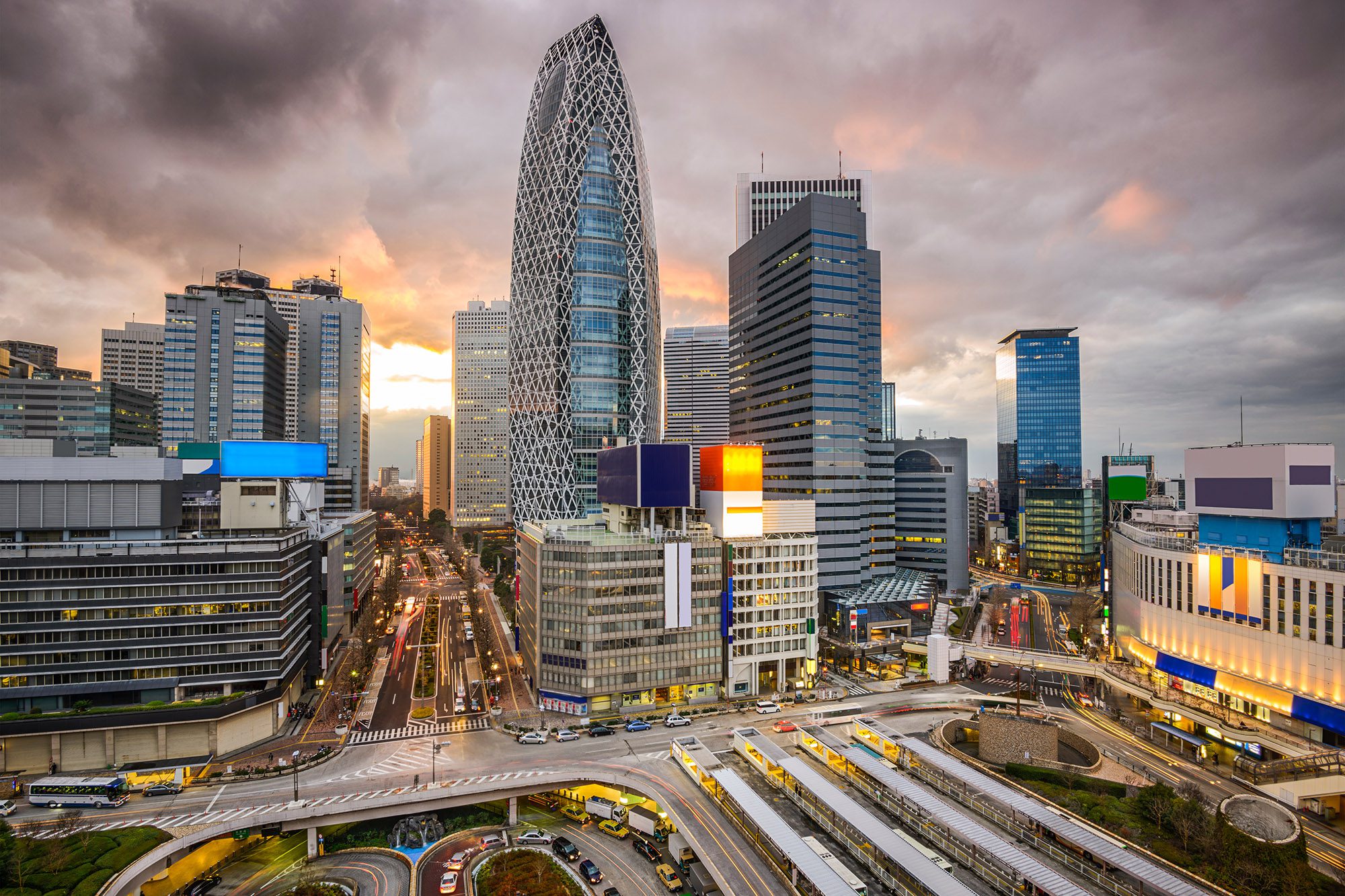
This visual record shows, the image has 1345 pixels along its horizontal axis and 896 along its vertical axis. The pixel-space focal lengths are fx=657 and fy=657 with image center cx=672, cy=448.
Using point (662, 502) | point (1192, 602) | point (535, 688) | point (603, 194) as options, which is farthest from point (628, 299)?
point (1192, 602)

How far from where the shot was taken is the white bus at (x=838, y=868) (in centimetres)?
4166

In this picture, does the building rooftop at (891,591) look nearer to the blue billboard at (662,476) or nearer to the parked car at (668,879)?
the blue billboard at (662,476)

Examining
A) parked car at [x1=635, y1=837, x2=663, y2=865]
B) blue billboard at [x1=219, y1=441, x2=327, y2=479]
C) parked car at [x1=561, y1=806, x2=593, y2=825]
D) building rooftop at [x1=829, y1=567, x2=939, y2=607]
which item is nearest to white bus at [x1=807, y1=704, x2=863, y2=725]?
parked car at [x1=635, y1=837, x2=663, y2=865]

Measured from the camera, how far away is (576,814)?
60.0 meters

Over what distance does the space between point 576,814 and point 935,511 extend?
10380 cm

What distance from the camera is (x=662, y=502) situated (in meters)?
82.6

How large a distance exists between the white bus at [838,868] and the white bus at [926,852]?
4.77m

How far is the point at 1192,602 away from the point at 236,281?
228 metres

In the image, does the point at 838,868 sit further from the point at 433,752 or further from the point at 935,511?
the point at 935,511

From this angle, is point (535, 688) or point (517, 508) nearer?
point (535, 688)

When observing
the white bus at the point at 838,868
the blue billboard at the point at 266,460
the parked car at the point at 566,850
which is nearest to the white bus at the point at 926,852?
the white bus at the point at 838,868

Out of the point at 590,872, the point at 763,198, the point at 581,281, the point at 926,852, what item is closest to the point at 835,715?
the point at 926,852

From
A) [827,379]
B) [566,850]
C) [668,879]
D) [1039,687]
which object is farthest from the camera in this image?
[827,379]

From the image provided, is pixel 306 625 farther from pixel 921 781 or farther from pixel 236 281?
pixel 236 281
